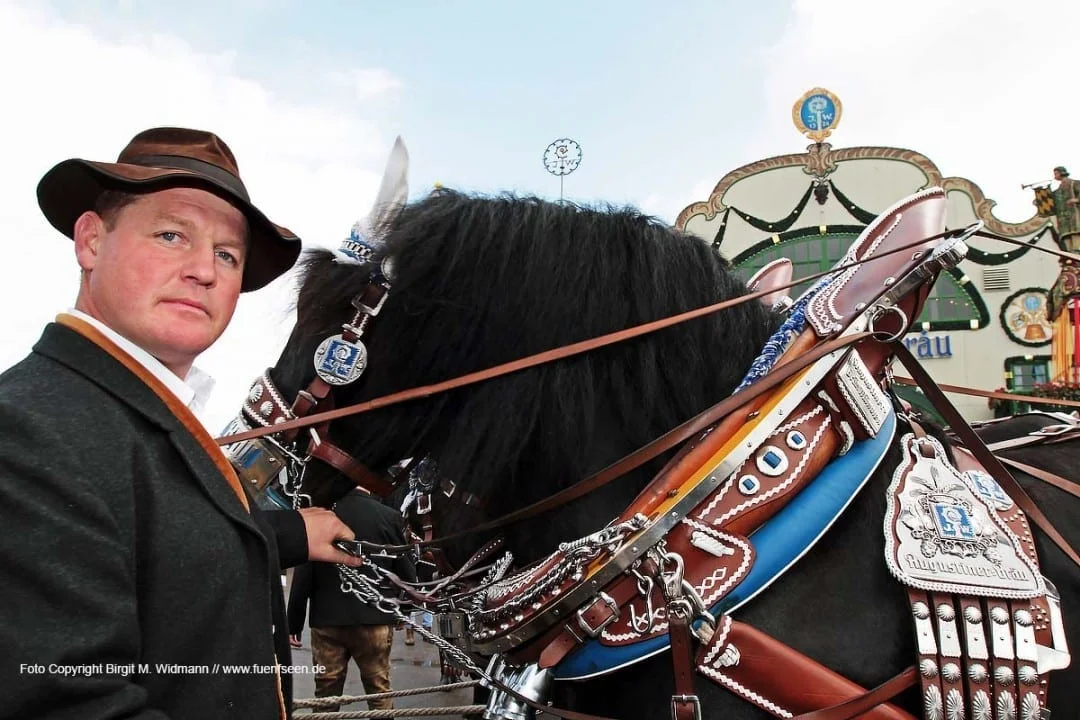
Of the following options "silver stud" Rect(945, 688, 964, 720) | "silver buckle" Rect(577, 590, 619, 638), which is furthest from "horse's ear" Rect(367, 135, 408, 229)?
"silver stud" Rect(945, 688, 964, 720)

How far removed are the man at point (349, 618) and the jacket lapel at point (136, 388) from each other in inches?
123

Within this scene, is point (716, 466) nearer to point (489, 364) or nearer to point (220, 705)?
point (489, 364)

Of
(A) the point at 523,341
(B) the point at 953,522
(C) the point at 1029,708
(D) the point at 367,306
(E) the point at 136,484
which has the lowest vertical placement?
(C) the point at 1029,708

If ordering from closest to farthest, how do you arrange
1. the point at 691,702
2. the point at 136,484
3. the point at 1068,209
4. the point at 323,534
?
1. the point at 136,484
2. the point at 691,702
3. the point at 323,534
4. the point at 1068,209

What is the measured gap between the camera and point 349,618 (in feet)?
13.5

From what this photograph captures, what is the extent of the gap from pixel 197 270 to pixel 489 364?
0.73m

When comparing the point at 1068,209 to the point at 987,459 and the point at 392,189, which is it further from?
the point at 392,189

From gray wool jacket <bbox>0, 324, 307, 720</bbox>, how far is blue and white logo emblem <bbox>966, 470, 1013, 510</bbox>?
1.51 meters

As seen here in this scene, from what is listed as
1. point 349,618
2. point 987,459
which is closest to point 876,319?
point 987,459

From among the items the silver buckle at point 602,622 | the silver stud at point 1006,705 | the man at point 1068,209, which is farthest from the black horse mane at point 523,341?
the man at point 1068,209

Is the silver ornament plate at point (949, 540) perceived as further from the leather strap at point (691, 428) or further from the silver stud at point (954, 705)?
the leather strap at point (691, 428)

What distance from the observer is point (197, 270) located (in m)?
1.08

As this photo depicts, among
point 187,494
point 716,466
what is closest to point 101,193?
point 187,494

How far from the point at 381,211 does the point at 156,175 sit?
0.82 metres
